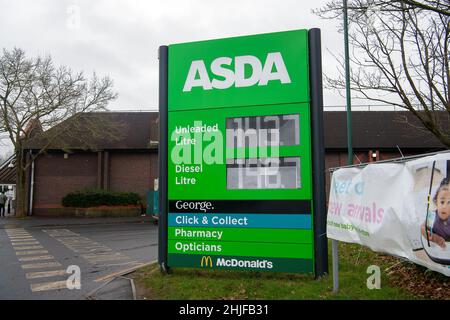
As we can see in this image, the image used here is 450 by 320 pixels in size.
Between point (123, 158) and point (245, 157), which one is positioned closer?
point (245, 157)

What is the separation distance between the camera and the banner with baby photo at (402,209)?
3.51m

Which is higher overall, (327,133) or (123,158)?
(327,133)

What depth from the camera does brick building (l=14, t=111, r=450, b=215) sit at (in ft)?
94.5

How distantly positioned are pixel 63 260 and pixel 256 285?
19.6ft

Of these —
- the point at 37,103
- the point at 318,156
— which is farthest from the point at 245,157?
the point at 37,103

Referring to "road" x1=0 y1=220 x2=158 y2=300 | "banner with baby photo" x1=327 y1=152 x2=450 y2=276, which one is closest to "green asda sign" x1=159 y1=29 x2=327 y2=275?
"banner with baby photo" x1=327 y1=152 x2=450 y2=276

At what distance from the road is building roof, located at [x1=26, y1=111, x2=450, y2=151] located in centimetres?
1246

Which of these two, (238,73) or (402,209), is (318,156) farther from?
(402,209)

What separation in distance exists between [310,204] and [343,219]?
3.38ft

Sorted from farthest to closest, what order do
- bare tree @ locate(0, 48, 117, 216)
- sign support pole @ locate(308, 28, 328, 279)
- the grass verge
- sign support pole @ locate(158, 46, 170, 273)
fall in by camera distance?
bare tree @ locate(0, 48, 117, 216), sign support pole @ locate(158, 46, 170, 273), sign support pole @ locate(308, 28, 328, 279), the grass verge

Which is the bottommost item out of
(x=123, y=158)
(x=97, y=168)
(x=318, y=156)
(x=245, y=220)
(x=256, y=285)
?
(x=256, y=285)

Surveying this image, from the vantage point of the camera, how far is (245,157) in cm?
680

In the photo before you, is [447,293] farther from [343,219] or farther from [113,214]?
[113,214]

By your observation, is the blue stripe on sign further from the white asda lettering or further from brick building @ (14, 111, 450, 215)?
brick building @ (14, 111, 450, 215)
